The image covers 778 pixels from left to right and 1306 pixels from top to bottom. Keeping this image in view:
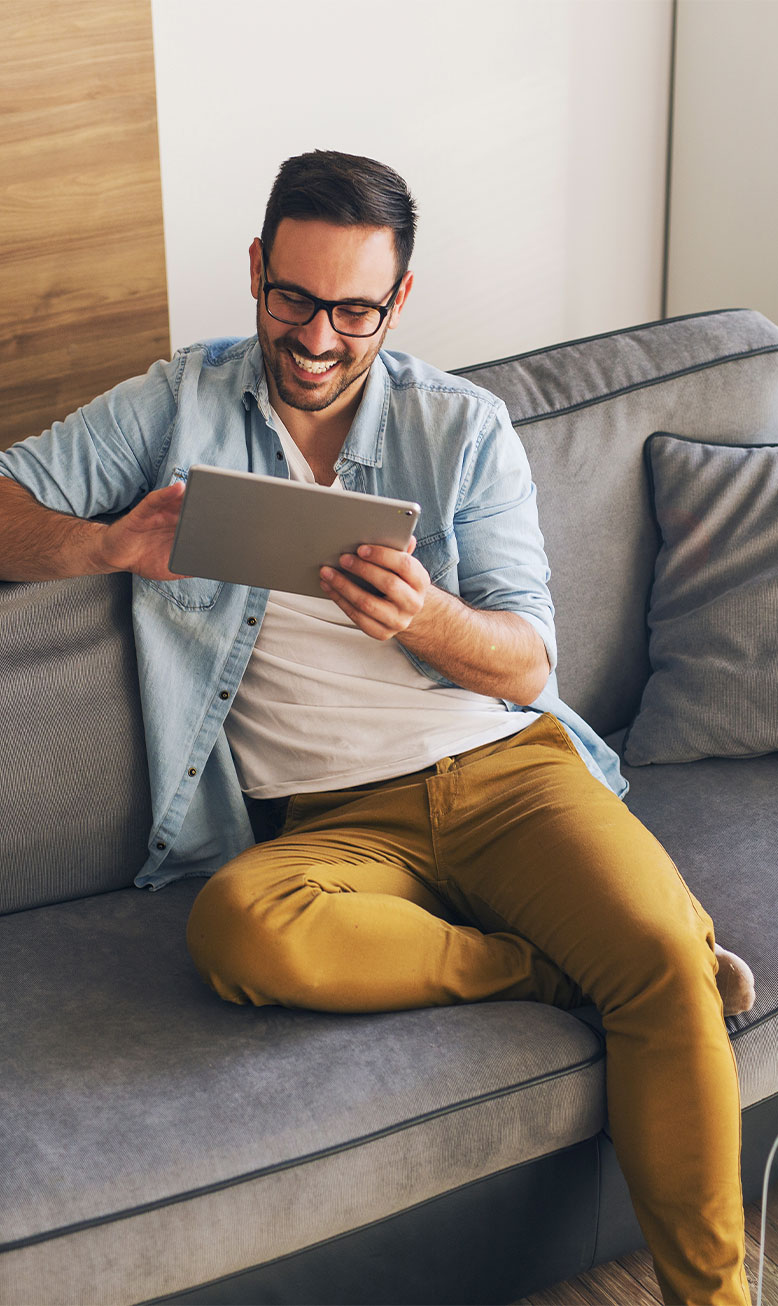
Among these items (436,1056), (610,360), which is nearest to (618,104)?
(610,360)

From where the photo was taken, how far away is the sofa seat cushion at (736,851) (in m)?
1.39

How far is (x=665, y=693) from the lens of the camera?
75.6 inches

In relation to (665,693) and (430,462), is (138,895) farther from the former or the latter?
(665,693)

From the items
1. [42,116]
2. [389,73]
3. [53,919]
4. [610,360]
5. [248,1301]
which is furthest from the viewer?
[389,73]

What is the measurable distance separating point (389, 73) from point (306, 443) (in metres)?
1.03

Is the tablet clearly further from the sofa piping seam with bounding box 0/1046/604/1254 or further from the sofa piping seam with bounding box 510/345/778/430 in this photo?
the sofa piping seam with bounding box 510/345/778/430

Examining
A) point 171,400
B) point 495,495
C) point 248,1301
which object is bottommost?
point 248,1301

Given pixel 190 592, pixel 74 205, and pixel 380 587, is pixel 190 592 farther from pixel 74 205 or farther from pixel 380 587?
pixel 74 205

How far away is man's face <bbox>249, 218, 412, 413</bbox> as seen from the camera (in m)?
1.50

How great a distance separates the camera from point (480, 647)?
1515 millimetres

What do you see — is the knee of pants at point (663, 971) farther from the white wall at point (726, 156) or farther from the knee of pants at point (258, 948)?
the white wall at point (726, 156)

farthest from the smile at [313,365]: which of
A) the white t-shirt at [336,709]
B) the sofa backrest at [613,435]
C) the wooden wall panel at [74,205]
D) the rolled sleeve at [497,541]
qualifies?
the wooden wall panel at [74,205]

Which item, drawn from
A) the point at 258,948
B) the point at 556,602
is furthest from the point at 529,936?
the point at 556,602

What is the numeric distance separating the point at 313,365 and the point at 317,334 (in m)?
0.04
